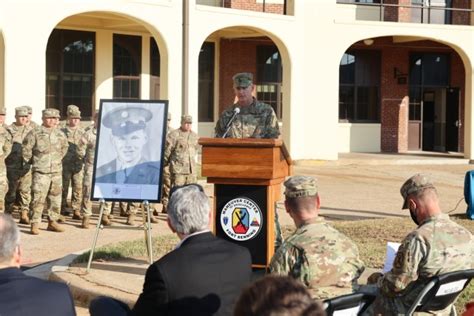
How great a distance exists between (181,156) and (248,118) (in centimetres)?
634

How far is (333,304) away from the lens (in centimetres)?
423

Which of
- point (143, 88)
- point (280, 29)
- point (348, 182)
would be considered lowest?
point (348, 182)

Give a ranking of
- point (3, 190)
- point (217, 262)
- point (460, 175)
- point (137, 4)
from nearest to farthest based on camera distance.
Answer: point (217, 262)
point (3, 190)
point (137, 4)
point (460, 175)

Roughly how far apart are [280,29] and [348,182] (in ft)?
18.2

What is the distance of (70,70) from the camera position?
2306cm

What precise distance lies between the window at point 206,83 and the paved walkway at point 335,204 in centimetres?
358

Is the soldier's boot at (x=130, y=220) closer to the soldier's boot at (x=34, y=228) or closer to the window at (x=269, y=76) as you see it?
the soldier's boot at (x=34, y=228)

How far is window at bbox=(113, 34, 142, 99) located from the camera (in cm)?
2394

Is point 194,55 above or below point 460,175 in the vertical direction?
above

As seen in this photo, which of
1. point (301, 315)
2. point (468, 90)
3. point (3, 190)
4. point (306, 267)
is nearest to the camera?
point (301, 315)

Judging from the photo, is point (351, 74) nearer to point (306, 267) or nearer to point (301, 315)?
point (306, 267)

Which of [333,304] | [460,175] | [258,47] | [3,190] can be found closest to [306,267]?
[333,304]

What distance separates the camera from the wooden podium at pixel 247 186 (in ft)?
24.0

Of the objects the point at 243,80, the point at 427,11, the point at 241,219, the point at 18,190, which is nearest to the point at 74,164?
the point at 18,190
